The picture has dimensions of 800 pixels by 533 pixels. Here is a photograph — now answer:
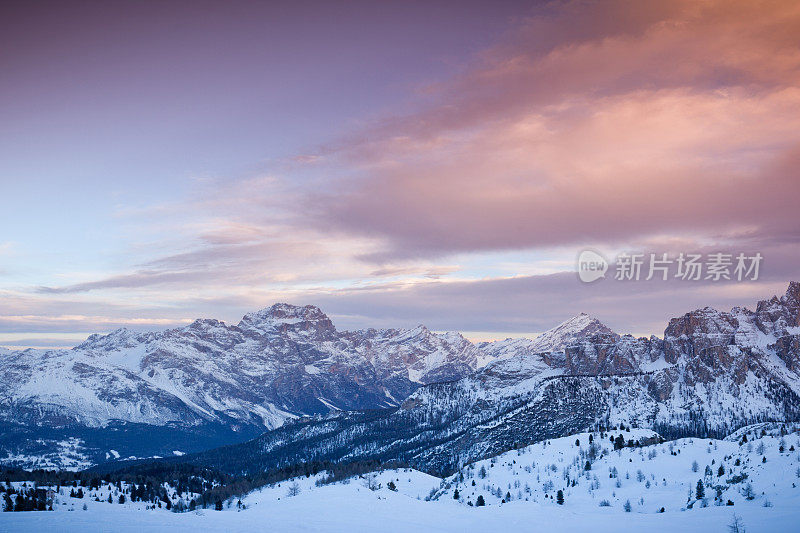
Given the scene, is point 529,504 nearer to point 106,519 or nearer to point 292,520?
point 292,520

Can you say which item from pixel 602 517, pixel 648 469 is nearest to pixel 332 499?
pixel 602 517

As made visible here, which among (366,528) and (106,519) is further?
(106,519)

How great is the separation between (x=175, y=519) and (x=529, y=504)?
7440cm

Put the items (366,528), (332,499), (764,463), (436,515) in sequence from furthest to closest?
(332,499) → (764,463) → (436,515) → (366,528)

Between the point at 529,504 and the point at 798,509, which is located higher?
the point at 798,509

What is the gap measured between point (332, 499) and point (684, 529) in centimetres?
9636

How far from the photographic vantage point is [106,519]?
136 m

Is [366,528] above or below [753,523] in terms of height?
below

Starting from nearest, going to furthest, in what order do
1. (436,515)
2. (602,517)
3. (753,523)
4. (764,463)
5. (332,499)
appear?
(753,523), (602,517), (436,515), (764,463), (332,499)

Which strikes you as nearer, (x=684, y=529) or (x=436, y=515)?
(x=684, y=529)

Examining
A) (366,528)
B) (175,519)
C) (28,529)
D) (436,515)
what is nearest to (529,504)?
(436,515)

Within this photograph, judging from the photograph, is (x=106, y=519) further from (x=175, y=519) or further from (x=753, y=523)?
(x=753, y=523)

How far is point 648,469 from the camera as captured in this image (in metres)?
200

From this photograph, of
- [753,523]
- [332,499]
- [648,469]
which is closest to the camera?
[753,523]
